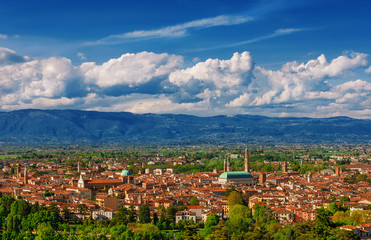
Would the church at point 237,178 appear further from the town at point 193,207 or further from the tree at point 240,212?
the tree at point 240,212

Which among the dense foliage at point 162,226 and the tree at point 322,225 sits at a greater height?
the tree at point 322,225

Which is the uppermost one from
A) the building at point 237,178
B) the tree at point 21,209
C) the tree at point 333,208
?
the tree at point 21,209

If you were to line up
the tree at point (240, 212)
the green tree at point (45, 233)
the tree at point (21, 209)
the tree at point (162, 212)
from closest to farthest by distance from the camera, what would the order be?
1. the green tree at point (45, 233)
2. the tree at point (21, 209)
3. the tree at point (162, 212)
4. the tree at point (240, 212)

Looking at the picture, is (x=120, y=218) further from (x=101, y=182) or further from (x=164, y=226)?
(x=101, y=182)

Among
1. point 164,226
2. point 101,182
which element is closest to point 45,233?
point 164,226

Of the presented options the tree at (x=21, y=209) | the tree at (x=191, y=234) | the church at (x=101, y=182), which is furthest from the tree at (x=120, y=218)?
the church at (x=101, y=182)

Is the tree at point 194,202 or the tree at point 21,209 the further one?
the tree at point 194,202

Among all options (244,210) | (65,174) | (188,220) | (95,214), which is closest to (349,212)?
(244,210)

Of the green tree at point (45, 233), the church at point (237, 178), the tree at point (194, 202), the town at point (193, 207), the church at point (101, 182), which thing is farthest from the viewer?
the church at point (237, 178)

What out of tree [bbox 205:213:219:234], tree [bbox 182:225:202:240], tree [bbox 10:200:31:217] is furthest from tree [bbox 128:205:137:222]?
tree [bbox 182:225:202:240]

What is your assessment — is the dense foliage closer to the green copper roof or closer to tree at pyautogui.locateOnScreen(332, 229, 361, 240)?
tree at pyautogui.locateOnScreen(332, 229, 361, 240)

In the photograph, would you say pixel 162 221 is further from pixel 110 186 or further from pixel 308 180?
pixel 308 180
